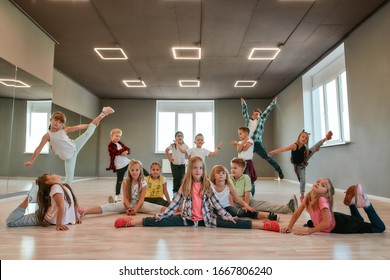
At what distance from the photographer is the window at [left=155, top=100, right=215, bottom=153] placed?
1080 centimetres

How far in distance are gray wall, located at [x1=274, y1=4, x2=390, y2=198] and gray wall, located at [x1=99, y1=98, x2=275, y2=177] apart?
462 centimetres

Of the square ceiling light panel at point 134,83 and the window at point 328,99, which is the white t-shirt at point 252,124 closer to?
the window at point 328,99

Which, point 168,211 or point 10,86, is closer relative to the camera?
point 168,211

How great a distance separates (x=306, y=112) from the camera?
25.2 ft

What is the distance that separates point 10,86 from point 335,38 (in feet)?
19.0

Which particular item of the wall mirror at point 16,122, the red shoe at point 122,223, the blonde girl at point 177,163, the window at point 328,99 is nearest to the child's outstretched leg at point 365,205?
the red shoe at point 122,223

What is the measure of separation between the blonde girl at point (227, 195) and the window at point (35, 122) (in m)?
3.76

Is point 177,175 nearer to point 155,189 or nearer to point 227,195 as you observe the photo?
point 155,189

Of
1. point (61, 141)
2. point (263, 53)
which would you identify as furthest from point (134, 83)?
point (61, 141)

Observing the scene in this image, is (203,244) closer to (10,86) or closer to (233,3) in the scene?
(233,3)

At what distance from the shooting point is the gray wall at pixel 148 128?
10602mm

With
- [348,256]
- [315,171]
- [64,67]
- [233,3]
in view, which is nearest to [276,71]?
[315,171]

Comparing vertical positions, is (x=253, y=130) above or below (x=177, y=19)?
below

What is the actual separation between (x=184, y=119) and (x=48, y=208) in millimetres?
8494
